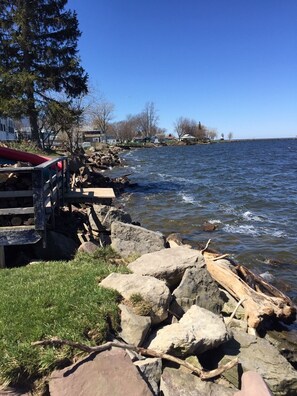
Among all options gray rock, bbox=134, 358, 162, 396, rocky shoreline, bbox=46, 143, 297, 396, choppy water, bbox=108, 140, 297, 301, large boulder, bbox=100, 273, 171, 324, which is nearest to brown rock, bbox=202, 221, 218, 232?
choppy water, bbox=108, 140, 297, 301

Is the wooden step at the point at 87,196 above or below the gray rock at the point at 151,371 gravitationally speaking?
above

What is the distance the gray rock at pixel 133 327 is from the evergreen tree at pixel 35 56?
57.7ft

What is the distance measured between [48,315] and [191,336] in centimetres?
173

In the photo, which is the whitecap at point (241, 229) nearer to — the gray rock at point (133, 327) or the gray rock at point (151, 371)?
the gray rock at point (133, 327)

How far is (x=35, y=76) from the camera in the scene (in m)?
20.0

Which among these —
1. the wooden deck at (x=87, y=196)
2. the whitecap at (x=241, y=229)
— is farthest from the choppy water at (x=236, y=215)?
the wooden deck at (x=87, y=196)

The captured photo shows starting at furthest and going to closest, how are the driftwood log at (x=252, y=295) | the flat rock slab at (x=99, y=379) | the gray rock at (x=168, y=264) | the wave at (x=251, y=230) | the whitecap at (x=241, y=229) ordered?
the whitecap at (x=241, y=229), the wave at (x=251, y=230), the driftwood log at (x=252, y=295), the gray rock at (x=168, y=264), the flat rock slab at (x=99, y=379)

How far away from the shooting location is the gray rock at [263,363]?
185 inches

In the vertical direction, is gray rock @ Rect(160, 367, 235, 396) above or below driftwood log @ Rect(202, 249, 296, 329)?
above

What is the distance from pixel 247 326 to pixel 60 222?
5445 mm

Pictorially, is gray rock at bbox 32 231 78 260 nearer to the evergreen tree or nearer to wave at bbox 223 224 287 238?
wave at bbox 223 224 287 238

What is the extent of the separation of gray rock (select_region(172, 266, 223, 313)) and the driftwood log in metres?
0.49

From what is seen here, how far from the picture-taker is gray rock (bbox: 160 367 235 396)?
157 inches

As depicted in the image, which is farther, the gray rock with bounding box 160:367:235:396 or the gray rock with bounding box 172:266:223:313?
the gray rock with bounding box 172:266:223:313
